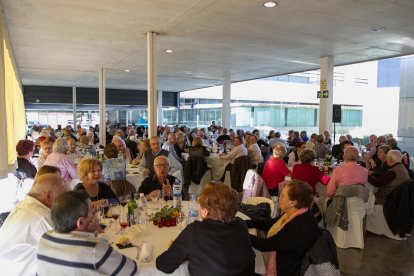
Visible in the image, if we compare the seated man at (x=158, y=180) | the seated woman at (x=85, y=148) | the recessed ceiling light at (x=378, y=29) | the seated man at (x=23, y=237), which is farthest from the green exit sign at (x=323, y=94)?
the seated man at (x=23, y=237)

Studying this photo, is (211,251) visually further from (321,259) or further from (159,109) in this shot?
(159,109)

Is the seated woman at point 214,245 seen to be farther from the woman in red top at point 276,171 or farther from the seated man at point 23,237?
the woman in red top at point 276,171

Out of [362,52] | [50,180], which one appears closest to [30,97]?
[362,52]

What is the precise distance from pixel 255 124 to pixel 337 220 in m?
12.9

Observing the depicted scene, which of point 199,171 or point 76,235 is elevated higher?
point 76,235

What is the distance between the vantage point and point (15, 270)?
2033mm

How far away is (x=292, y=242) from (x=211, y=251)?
71 cm

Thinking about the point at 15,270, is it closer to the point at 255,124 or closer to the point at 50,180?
the point at 50,180

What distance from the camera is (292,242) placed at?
7.33ft

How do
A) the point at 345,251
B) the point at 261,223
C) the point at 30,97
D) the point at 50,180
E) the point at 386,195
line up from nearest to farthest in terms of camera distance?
1. the point at 50,180
2. the point at 261,223
3. the point at 345,251
4. the point at 386,195
5. the point at 30,97

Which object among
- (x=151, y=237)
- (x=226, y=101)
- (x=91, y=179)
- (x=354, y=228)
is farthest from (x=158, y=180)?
(x=226, y=101)

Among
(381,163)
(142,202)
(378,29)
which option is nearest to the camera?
(142,202)

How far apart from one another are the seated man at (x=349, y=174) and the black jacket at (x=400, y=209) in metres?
0.60

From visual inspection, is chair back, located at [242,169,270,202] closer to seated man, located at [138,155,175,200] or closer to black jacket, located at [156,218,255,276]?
seated man, located at [138,155,175,200]
